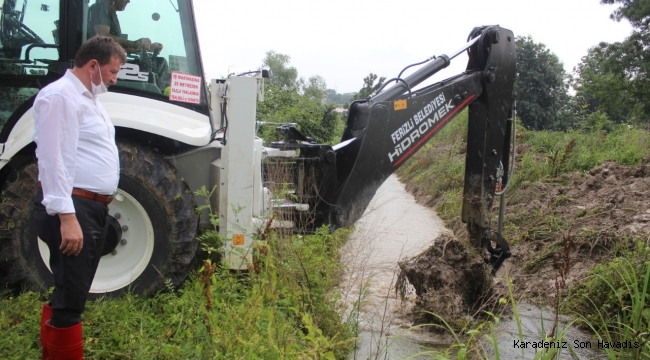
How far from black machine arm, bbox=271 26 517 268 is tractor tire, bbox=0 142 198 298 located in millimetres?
1032

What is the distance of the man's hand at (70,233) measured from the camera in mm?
2658

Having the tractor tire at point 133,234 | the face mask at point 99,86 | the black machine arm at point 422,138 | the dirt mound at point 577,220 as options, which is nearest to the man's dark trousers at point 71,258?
the face mask at point 99,86

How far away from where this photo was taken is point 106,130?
→ 9.69 ft

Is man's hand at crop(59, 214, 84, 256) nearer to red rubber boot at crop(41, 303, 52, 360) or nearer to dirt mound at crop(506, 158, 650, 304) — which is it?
red rubber boot at crop(41, 303, 52, 360)

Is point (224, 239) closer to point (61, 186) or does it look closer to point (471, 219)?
point (61, 186)

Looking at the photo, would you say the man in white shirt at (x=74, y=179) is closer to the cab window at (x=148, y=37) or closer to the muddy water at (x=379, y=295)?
the cab window at (x=148, y=37)

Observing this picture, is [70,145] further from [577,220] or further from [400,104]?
[577,220]

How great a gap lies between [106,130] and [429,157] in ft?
43.7

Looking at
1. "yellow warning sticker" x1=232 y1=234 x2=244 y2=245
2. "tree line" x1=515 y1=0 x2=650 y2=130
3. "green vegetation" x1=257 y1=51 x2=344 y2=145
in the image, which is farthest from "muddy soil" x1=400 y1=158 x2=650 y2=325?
"tree line" x1=515 y1=0 x2=650 y2=130

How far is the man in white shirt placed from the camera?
2.65 meters

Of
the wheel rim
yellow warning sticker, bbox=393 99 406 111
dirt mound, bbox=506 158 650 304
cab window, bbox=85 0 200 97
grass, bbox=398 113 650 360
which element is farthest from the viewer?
dirt mound, bbox=506 158 650 304

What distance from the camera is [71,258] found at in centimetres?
281

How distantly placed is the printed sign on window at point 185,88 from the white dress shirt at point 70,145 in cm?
149

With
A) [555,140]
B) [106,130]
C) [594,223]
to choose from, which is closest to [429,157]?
[555,140]
